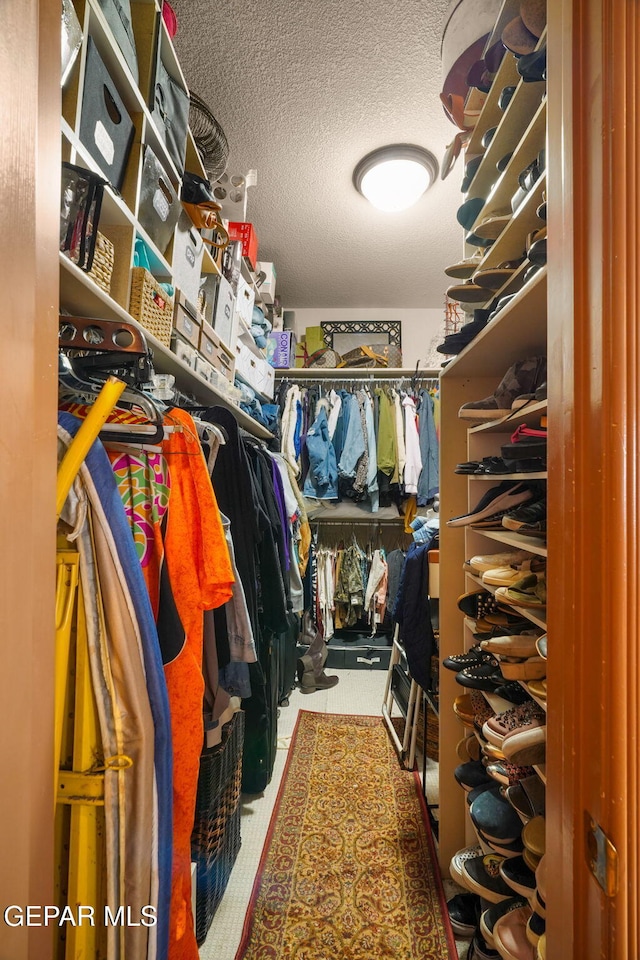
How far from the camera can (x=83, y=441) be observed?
714 millimetres

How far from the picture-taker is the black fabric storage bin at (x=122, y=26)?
101 centimetres

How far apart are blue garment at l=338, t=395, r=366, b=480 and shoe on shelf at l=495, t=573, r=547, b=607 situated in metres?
2.08

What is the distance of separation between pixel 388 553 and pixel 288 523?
1.49 meters

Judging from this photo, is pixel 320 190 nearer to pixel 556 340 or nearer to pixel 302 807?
pixel 556 340

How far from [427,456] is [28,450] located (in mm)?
2912

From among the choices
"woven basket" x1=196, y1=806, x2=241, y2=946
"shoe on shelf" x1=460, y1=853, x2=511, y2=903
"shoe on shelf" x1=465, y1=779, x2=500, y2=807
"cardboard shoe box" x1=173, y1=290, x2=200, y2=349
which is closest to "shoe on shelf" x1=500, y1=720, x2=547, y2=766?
"shoe on shelf" x1=465, y1=779, x2=500, y2=807

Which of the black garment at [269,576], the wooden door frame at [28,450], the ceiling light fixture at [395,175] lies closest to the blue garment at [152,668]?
the wooden door frame at [28,450]

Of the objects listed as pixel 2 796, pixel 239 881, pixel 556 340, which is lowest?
pixel 239 881

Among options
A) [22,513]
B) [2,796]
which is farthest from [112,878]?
[22,513]

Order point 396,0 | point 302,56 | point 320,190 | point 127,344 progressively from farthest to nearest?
point 320,190 → point 302,56 → point 396,0 → point 127,344

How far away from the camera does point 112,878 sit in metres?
0.71

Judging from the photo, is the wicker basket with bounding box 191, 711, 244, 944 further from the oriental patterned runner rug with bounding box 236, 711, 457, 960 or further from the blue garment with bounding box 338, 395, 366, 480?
the blue garment with bounding box 338, 395, 366, 480

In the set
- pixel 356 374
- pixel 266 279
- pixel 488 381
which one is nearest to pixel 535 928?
pixel 488 381

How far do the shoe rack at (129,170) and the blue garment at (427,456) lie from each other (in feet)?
6.35
